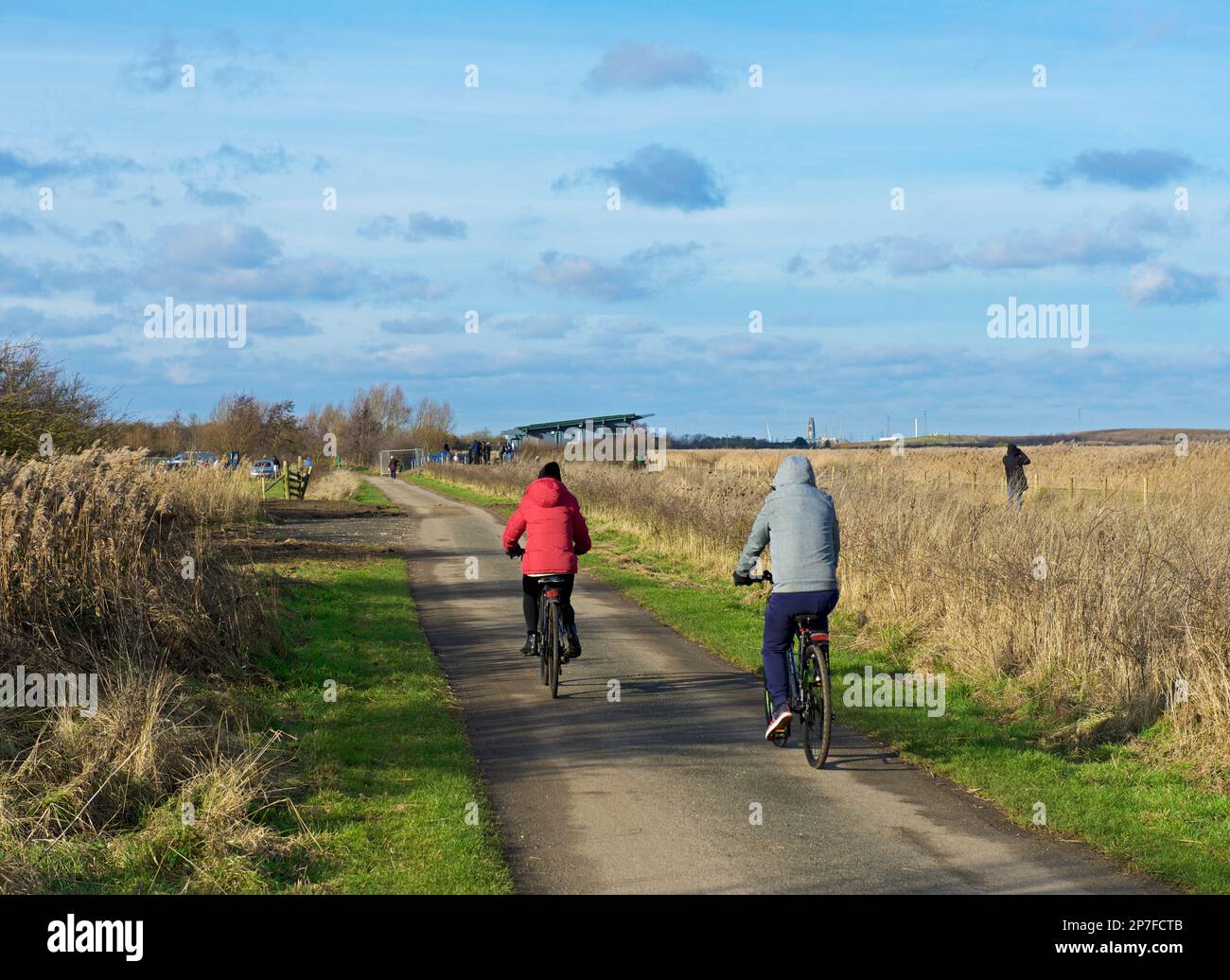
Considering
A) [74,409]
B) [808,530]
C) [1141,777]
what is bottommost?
[1141,777]

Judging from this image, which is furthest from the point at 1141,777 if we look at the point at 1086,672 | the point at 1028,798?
the point at 1086,672

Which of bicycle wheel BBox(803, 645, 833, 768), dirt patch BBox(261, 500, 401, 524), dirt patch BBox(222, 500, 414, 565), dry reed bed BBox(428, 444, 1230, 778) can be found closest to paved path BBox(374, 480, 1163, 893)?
bicycle wheel BBox(803, 645, 833, 768)

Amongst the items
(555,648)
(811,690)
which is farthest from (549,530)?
(811,690)

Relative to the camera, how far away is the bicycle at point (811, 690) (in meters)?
8.89

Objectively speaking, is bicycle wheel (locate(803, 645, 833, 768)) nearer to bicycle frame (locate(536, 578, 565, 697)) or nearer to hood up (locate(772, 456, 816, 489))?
hood up (locate(772, 456, 816, 489))

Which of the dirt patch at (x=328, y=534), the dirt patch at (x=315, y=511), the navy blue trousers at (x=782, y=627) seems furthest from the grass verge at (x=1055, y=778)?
the dirt patch at (x=315, y=511)

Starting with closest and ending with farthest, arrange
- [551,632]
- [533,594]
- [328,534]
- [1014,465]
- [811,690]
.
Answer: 1. [811,690]
2. [551,632]
3. [533,594]
4. [1014,465]
5. [328,534]

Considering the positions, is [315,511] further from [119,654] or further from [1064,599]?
[1064,599]

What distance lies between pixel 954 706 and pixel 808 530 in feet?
11.0

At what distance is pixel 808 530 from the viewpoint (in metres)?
9.09

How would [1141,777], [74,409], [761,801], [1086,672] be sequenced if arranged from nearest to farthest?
[761,801], [1141,777], [1086,672], [74,409]

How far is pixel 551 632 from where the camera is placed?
1170 centimetres

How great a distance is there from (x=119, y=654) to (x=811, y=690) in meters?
5.75
